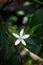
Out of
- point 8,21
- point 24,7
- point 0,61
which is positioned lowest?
point 0,61

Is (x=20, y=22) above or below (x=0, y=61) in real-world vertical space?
above

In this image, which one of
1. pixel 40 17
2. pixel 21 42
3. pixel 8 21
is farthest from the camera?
pixel 8 21

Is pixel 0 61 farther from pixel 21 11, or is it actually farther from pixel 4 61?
pixel 21 11

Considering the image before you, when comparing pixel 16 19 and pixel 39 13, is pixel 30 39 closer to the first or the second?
pixel 39 13

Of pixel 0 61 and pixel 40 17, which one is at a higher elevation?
pixel 40 17

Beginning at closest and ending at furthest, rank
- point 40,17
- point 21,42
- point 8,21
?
point 21,42 < point 40,17 < point 8,21

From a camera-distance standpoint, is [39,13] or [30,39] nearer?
[30,39]

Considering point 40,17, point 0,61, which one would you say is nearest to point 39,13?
point 40,17

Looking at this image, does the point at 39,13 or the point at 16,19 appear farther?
the point at 16,19

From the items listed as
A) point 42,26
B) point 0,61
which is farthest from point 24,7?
point 0,61
